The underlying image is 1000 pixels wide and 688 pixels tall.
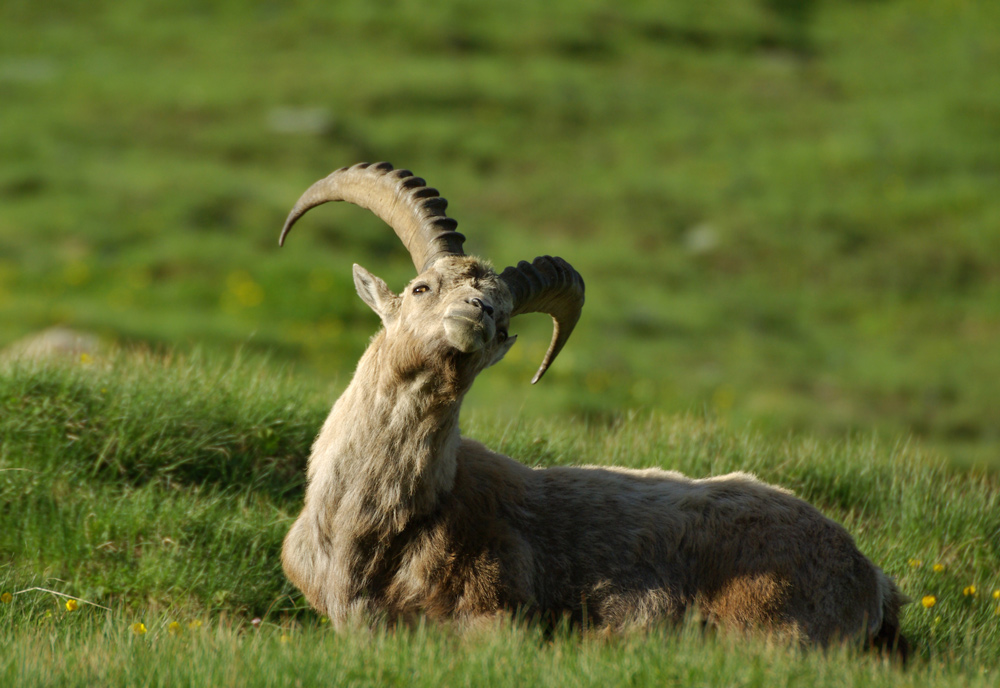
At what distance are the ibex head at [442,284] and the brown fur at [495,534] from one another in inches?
0.7

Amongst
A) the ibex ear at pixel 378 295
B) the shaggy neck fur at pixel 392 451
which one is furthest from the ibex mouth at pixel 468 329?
the ibex ear at pixel 378 295

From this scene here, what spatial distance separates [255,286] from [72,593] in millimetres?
16954

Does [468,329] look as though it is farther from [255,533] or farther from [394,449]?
[255,533]

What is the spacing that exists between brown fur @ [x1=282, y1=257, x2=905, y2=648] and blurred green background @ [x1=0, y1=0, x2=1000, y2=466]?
310 inches

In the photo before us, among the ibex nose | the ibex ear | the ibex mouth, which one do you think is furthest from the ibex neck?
the ibex nose

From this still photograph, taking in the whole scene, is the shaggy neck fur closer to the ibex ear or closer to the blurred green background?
the ibex ear

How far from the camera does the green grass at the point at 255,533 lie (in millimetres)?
4742

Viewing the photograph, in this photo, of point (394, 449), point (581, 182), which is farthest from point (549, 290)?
point (581, 182)

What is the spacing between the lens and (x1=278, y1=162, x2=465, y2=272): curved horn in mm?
5980

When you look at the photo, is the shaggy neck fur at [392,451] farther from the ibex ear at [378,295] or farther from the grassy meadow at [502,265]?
the grassy meadow at [502,265]

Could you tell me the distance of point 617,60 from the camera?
141 ft

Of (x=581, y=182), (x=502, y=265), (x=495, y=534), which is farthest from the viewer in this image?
(x=581, y=182)

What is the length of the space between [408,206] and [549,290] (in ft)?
3.22

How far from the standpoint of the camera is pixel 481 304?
17.2 ft
